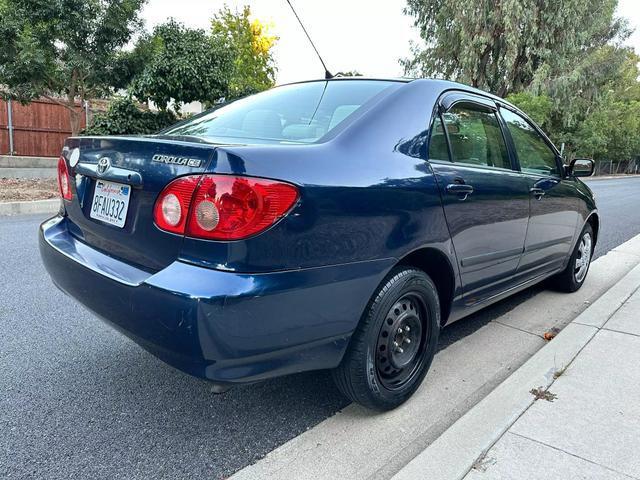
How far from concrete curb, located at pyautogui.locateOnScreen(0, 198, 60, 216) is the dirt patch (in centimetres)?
42

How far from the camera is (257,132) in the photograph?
2.39 metres

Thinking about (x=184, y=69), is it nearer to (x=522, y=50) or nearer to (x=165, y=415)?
(x=165, y=415)

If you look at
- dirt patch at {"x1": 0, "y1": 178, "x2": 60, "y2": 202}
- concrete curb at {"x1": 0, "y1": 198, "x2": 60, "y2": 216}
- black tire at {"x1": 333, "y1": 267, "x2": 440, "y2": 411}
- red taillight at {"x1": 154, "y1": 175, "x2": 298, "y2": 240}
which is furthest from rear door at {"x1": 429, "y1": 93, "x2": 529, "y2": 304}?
dirt patch at {"x1": 0, "y1": 178, "x2": 60, "y2": 202}

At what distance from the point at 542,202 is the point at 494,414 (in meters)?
1.81

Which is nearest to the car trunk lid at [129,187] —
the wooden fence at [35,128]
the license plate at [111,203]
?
the license plate at [111,203]

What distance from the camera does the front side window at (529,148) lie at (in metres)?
3.40

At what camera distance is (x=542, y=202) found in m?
3.48

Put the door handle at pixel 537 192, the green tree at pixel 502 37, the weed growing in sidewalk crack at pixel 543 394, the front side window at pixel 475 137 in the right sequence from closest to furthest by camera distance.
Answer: the weed growing in sidewalk crack at pixel 543 394
the front side window at pixel 475 137
the door handle at pixel 537 192
the green tree at pixel 502 37

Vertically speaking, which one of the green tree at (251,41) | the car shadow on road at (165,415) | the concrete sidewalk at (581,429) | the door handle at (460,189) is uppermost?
the green tree at (251,41)

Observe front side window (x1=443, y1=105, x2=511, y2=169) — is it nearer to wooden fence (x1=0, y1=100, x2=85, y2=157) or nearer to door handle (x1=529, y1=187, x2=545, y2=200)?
door handle (x1=529, y1=187, x2=545, y2=200)

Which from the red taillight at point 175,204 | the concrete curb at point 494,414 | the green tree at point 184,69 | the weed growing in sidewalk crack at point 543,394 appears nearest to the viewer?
the red taillight at point 175,204

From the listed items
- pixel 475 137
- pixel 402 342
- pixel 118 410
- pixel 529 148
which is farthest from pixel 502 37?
pixel 118 410

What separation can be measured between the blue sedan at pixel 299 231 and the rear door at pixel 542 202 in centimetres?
40

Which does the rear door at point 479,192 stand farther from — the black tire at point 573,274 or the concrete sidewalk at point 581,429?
the black tire at point 573,274
